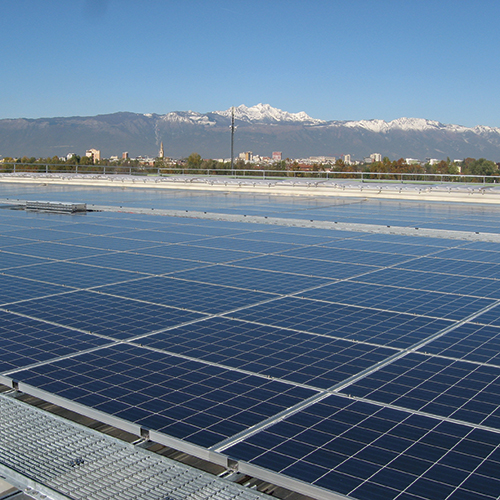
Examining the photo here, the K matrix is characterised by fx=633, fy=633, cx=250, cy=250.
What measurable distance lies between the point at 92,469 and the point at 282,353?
370cm

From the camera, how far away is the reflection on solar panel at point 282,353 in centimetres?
553

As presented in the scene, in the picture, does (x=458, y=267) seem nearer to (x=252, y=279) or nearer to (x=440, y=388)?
(x=252, y=279)

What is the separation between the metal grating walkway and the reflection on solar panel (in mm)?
267

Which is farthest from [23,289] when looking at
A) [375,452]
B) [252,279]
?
[375,452]

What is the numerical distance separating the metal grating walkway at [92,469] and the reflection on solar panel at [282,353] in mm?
267

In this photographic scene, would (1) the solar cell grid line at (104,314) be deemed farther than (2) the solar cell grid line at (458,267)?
No

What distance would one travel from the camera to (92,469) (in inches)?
209

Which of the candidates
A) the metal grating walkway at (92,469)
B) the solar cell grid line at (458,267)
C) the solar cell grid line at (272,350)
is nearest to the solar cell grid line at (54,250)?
the solar cell grid line at (272,350)

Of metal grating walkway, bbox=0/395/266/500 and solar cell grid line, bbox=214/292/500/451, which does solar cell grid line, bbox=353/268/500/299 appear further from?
metal grating walkway, bbox=0/395/266/500

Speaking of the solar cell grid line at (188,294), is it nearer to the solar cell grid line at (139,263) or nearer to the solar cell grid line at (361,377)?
the solar cell grid line at (139,263)

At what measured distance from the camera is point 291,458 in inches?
213

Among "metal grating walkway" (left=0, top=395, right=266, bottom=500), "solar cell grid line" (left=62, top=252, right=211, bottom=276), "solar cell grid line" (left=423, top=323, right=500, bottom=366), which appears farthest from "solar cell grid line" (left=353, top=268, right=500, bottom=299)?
"metal grating walkway" (left=0, top=395, right=266, bottom=500)

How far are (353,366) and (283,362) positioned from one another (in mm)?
890

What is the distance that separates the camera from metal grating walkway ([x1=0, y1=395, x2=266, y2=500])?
16.2 ft
